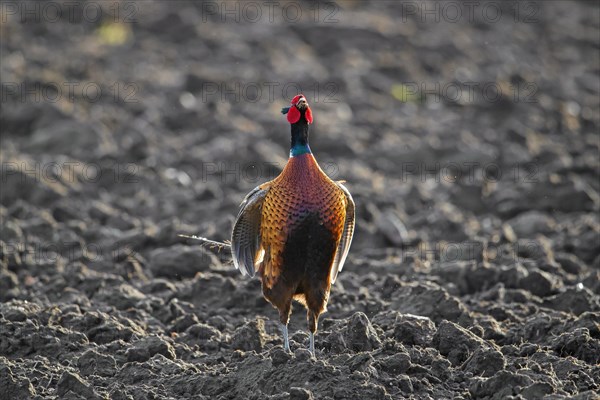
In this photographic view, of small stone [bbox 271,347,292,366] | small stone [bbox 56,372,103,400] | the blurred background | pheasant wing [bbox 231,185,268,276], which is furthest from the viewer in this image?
the blurred background

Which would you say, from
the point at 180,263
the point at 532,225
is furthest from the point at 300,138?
the point at 532,225

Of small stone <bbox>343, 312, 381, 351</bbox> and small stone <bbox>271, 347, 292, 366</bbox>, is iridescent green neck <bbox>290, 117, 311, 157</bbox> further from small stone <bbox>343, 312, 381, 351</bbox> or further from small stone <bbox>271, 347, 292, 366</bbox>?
small stone <bbox>271, 347, 292, 366</bbox>

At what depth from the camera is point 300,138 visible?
7.53 metres

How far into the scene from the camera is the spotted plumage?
7.29 m

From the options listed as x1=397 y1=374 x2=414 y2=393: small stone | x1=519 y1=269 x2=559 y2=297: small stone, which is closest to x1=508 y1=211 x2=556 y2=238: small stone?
x1=519 y1=269 x2=559 y2=297: small stone

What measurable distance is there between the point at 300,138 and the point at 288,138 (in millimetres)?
7247

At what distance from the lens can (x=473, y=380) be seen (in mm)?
6703

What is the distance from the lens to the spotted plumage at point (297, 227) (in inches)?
287

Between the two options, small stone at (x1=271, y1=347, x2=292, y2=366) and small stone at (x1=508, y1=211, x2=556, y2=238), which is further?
small stone at (x1=508, y1=211, x2=556, y2=238)

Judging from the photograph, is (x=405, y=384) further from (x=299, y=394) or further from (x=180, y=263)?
(x=180, y=263)

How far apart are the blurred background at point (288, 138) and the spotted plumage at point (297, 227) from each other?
1.03 meters

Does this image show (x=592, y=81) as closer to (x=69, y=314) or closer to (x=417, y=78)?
(x=417, y=78)

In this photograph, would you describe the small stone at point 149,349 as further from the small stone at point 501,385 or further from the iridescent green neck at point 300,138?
the small stone at point 501,385

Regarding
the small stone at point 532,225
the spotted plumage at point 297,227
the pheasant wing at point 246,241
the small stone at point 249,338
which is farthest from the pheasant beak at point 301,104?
the small stone at point 532,225
